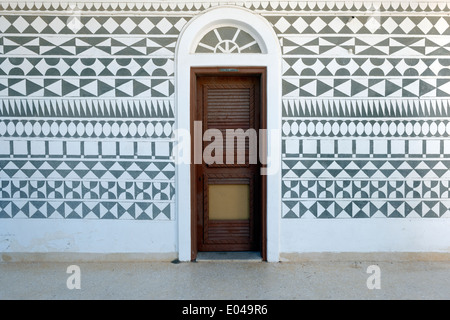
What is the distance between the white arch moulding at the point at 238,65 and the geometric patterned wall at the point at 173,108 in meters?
0.11

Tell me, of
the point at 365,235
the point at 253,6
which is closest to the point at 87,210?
the point at 253,6

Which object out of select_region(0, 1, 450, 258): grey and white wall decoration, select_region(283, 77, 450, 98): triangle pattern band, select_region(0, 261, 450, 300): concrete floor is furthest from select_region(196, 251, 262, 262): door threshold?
select_region(283, 77, 450, 98): triangle pattern band

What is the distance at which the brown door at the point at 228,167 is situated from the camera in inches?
173

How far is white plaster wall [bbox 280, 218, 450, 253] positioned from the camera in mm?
4277

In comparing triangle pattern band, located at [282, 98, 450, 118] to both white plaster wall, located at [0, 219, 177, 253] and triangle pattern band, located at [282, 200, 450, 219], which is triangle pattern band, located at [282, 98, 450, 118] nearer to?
triangle pattern band, located at [282, 200, 450, 219]

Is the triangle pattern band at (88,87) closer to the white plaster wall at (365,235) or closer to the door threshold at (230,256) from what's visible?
the door threshold at (230,256)

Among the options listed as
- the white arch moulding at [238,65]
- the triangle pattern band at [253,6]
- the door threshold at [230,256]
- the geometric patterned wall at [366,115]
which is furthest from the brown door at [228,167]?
the triangle pattern band at [253,6]

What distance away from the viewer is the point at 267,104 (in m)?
4.20

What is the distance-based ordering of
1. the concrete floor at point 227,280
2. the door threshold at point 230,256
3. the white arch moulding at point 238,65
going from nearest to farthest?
the concrete floor at point 227,280 < the white arch moulding at point 238,65 < the door threshold at point 230,256

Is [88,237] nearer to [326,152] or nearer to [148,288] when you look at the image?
[148,288]

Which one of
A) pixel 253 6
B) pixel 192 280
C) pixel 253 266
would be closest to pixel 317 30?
pixel 253 6

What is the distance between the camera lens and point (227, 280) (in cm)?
377

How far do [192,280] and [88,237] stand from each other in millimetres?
1515
